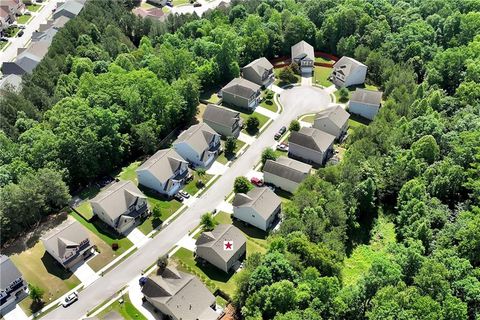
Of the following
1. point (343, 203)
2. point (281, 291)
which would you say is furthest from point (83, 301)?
point (343, 203)

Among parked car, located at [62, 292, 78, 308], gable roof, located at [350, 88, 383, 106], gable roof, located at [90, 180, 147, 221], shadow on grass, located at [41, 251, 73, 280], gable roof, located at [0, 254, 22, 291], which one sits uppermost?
gable roof, located at [0, 254, 22, 291]

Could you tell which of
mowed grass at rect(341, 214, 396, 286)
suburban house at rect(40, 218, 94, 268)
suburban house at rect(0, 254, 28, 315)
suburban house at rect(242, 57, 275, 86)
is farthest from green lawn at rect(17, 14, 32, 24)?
mowed grass at rect(341, 214, 396, 286)

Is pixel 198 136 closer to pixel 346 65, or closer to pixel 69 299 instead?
pixel 69 299

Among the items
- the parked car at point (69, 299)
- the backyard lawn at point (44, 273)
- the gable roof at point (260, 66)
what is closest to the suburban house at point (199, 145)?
the gable roof at point (260, 66)

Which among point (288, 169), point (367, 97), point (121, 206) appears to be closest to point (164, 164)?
point (121, 206)

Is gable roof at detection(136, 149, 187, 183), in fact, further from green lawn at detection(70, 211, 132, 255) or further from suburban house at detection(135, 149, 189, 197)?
green lawn at detection(70, 211, 132, 255)

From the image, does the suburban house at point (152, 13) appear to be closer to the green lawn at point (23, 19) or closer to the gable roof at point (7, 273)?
the green lawn at point (23, 19)
